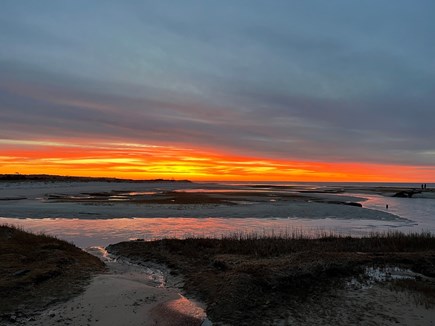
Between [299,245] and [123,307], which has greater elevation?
[299,245]

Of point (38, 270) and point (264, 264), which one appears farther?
point (264, 264)

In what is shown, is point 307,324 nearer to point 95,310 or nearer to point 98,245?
point 95,310

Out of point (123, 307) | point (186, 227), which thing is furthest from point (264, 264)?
point (186, 227)

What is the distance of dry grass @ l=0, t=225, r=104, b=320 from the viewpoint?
10.0 metres

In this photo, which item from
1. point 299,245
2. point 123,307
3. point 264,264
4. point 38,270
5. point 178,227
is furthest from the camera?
point 178,227

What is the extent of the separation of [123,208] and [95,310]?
31.5 m

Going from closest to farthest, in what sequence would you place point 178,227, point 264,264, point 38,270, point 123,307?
point 123,307, point 38,270, point 264,264, point 178,227

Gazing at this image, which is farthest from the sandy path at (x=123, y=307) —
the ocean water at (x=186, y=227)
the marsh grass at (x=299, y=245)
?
the ocean water at (x=186, y=227)

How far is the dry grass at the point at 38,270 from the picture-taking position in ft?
32.9

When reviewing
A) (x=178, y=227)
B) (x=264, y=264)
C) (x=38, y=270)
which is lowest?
(x=178, y=227)

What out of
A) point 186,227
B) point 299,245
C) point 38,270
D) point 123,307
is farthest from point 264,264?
point 186,227

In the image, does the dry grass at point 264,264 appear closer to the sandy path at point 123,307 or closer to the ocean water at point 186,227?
the sandy path at point 123,307

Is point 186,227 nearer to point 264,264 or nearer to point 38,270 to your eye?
point 264,264

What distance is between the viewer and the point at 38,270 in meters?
12.2
